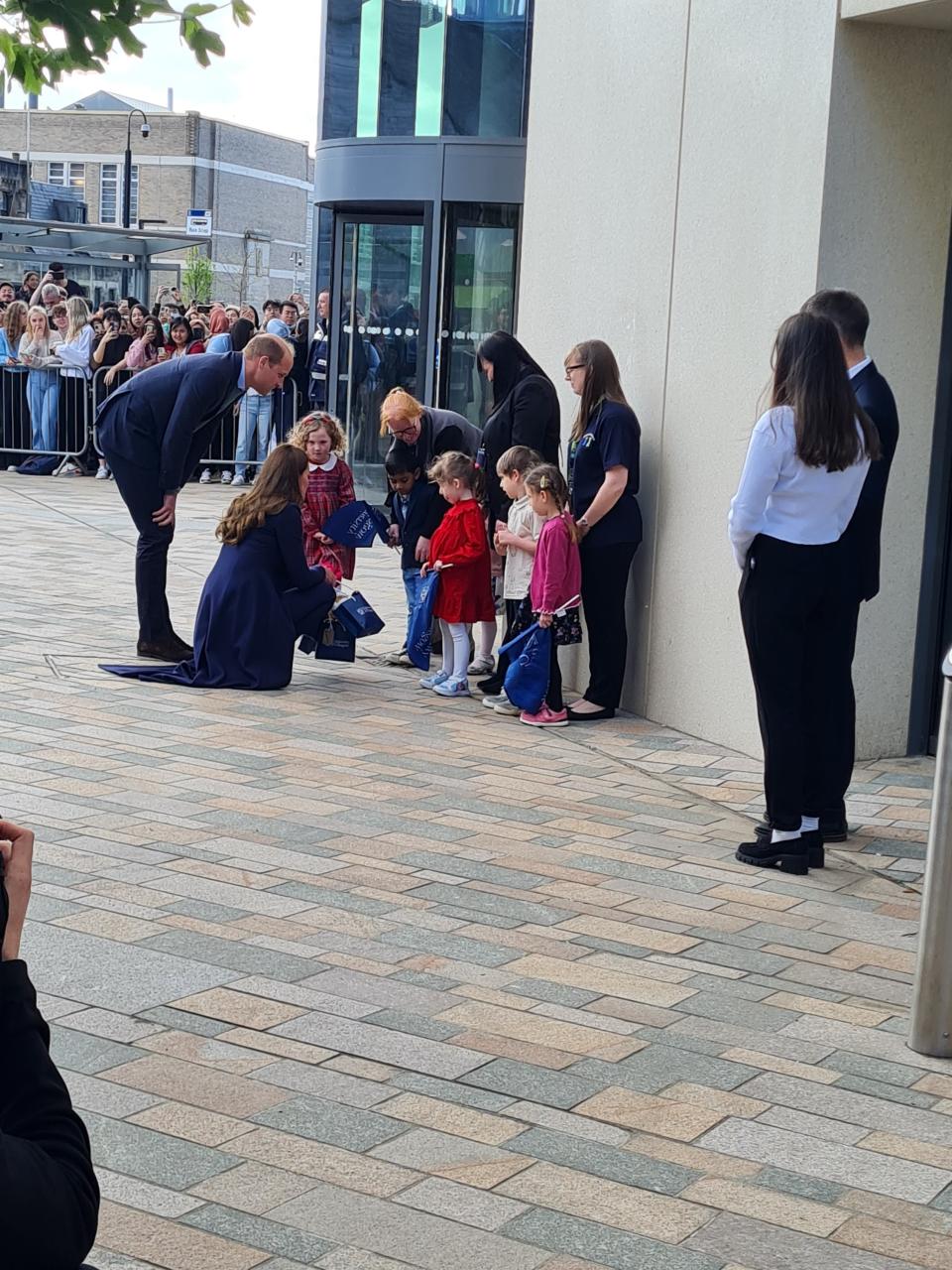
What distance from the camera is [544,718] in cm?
821

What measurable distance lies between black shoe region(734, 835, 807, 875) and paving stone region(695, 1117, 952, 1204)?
2.17m

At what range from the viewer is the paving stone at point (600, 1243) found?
10.2ft

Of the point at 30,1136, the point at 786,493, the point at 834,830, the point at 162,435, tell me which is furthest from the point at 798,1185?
the point at 162,435

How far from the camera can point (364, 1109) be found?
147 inches

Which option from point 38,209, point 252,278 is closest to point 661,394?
point 38,209

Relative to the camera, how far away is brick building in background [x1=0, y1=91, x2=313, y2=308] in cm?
7669

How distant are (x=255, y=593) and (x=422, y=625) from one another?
882 millimetres

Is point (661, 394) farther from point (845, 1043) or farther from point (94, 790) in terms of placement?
point (845, 1043)

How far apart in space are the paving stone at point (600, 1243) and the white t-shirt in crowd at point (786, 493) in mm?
2953

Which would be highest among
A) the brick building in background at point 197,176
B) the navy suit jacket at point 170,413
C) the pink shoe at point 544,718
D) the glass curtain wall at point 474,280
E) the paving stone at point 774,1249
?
the brick building in background at point 197,176

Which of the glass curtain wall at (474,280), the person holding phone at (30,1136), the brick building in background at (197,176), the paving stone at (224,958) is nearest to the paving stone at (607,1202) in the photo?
the paving stone at (224,958)

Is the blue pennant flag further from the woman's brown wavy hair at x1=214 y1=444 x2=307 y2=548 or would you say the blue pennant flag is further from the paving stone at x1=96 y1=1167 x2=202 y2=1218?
the paving stone at x1=96 y1=1167 x2=202 y2=1218

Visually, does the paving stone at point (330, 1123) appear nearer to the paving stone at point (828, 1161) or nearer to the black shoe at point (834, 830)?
the paving stone at point (828, 1161)

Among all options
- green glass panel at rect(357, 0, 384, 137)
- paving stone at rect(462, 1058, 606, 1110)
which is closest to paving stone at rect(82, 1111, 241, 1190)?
paving stone at rect(462, 1058, 606, 1110)
